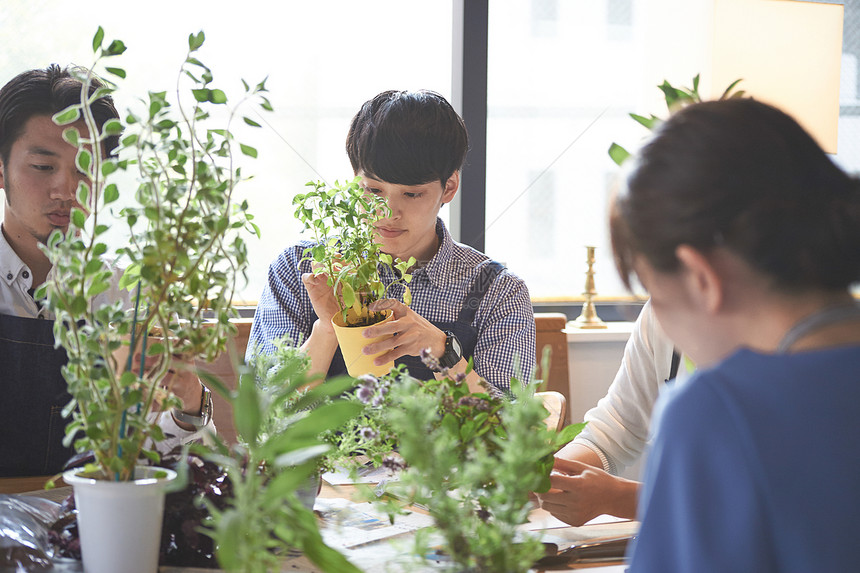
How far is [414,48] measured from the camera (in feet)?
10.5

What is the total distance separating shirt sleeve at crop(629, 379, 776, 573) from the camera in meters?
0.60

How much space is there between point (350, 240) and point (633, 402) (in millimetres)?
691

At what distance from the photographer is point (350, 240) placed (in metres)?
1.56

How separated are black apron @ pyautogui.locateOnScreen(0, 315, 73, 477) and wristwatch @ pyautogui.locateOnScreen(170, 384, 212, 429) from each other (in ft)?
1.33

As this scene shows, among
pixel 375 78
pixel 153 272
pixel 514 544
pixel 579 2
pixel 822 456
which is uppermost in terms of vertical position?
pixel 579 2

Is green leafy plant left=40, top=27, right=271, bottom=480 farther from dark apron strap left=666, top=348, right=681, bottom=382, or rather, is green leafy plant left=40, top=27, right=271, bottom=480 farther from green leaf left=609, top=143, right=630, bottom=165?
dark apron strap left=666, top=348, right=681, bottom=382

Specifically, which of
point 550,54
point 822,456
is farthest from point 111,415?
point 550,54

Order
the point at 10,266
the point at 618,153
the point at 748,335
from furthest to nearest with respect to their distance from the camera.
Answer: the point at 10,266, the point at 618,153, the point at 748,335

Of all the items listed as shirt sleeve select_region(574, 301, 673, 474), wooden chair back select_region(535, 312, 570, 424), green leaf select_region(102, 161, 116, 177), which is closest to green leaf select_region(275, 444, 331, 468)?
green leaf select_region(102, 161, 116, 177)

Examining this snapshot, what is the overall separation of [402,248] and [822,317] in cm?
145

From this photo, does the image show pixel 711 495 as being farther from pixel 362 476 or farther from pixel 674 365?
pixel 674 365

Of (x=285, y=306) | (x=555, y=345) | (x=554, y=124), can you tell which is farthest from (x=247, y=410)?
(x=554, y=124)

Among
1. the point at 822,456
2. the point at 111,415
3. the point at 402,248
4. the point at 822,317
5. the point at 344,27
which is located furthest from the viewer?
the point at 344,27

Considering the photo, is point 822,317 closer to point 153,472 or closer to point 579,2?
point 153,472
